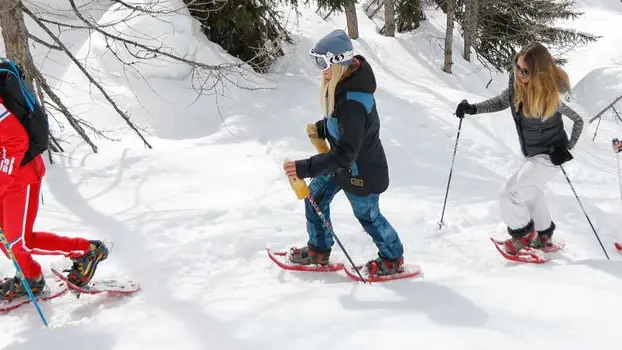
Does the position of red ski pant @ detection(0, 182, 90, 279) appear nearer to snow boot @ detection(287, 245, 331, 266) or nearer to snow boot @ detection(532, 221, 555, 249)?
snow boot @ detection(287, 245, 331, 266)

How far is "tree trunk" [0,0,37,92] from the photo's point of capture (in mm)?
5930

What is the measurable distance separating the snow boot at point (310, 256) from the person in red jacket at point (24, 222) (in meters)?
1.50

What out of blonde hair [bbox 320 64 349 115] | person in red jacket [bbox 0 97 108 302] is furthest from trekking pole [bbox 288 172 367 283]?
person in red jacket [bbox 0 97 108 302]

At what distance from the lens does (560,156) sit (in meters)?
4.15

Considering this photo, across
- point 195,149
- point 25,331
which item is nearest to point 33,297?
point 25,331

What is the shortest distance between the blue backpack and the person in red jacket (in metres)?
0.03

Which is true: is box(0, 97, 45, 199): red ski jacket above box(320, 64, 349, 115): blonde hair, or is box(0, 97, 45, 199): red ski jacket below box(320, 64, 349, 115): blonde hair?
below

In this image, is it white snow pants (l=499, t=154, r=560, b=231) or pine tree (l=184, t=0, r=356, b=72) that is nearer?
white snow pants (l=499, t=154, r=560, b=231)

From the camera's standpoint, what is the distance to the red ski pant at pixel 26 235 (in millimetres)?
3537

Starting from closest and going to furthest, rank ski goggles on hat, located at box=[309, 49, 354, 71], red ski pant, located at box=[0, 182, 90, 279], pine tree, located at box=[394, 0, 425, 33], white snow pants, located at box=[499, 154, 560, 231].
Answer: ski goggles on hat, located at box=[309, 49, 354, 71]
red ski pant, located at box=[0, 182, 90, 279]
white snow pants, located at box=[499, 154, 560, 231]
pine tree, located at box=[394, 0, 425, 33]

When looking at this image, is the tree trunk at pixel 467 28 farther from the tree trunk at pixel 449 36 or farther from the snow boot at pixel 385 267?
the snow boot at pixel 385 267

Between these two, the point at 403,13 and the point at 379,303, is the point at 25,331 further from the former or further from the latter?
the point at 403,13

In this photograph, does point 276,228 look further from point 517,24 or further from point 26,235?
point 517,24

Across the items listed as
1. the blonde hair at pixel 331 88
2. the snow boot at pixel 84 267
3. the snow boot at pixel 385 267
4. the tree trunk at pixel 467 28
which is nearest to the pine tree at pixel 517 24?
the tree trunk at pixel 467 28
